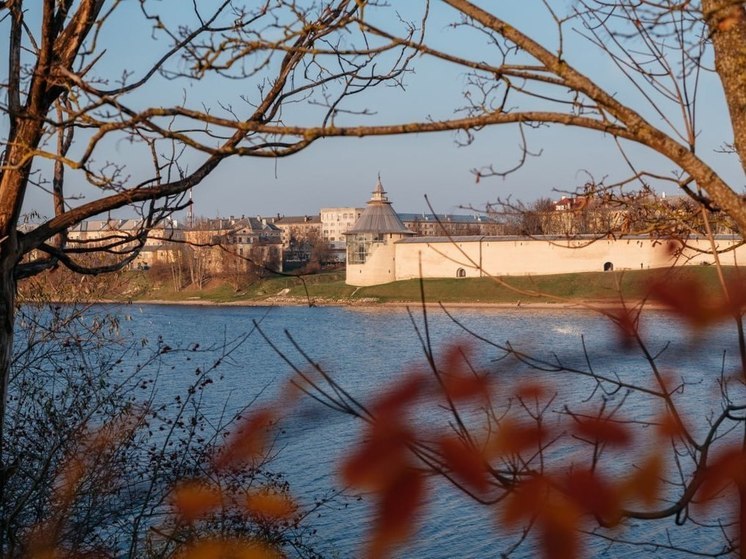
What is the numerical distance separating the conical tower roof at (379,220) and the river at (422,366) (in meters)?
28.8

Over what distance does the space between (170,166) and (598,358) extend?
240 centimetres

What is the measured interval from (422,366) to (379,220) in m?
53.9

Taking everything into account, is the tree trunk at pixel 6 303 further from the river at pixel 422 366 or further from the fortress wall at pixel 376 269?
the fortress wall at pixel 376 269

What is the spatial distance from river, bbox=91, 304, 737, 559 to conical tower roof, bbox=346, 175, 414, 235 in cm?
2882

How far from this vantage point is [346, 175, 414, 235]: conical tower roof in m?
54.2

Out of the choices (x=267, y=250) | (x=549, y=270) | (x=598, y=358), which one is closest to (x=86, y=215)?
(x=598, y=358)

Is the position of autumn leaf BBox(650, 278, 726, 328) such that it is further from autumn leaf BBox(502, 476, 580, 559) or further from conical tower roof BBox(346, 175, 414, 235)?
conical tower roof BBox(346, 175, 414, 235)

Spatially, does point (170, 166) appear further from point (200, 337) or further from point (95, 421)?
point (200, 337)

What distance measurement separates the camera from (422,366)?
4.03 ft

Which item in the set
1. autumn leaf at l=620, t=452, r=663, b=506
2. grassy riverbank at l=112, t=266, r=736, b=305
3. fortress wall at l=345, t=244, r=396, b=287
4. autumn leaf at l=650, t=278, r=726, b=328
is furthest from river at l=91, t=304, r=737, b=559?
fortress wall at l=345, t=244, r=396, b=287

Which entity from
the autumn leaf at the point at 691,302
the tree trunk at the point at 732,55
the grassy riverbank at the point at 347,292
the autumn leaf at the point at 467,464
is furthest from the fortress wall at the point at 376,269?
the autumn leaf at the point at 467,464

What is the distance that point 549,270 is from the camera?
48.0 metres

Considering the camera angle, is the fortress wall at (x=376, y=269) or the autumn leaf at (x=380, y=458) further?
the fortress wall at (x=376, y=269)

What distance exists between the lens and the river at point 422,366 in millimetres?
1433
